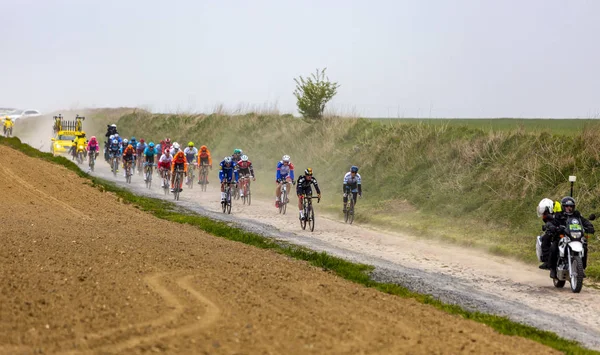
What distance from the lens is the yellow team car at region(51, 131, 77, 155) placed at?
2406 inches

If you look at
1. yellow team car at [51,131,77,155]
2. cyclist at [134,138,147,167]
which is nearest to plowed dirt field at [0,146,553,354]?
cyclist at [134,138,147,167]

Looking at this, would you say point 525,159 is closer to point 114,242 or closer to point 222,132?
point 114,242

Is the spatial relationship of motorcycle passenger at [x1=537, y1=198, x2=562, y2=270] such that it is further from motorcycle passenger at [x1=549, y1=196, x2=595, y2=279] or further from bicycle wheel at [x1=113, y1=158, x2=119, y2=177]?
bicycle wheel at [x1=113, y1=158, x2=119, y2=177]

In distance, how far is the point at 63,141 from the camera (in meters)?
61.5

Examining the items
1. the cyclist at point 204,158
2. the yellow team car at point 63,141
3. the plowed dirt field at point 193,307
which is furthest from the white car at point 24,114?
Result: the plowed dirt field at point 193,307

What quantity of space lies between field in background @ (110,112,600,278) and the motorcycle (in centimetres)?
253

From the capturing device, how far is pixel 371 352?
382 inches

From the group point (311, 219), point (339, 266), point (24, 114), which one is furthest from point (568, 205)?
point (24, 114)

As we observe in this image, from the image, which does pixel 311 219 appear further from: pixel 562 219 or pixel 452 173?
pixel 562 219

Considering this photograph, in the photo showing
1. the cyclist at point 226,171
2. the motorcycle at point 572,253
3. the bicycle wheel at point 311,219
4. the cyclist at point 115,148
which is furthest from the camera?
the cyclist at point 115,148

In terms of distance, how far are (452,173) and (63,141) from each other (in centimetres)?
3532

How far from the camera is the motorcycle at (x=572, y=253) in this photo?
55.7 feet

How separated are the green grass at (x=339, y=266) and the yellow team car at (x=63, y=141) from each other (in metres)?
26.9

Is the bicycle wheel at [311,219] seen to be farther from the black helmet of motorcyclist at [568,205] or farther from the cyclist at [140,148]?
the cyclist at [140,148]
